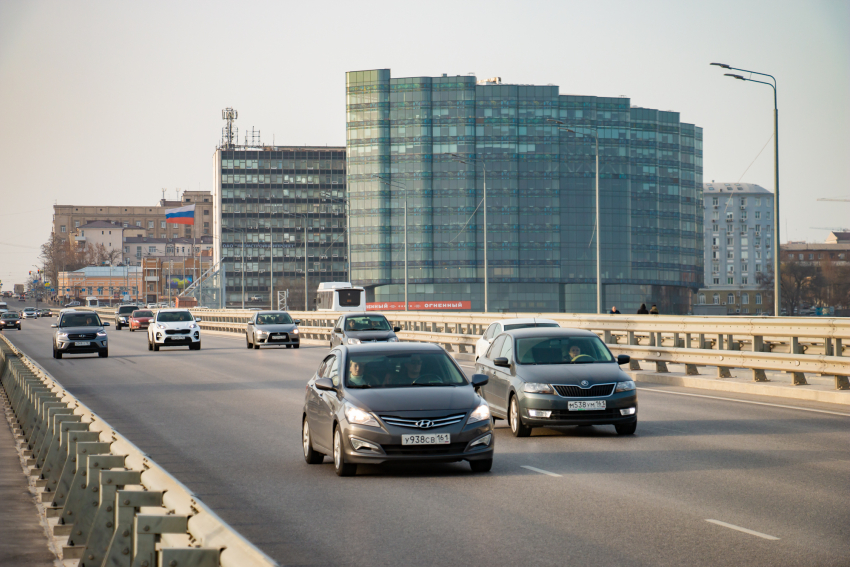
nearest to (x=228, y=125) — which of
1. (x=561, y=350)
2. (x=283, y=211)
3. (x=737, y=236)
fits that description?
(x=283, y=211)

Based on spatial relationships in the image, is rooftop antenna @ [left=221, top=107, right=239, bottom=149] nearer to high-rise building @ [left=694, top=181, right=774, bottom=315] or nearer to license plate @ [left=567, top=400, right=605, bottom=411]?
high-rise building @ [left=694, top=181, right=774, bottom=315]

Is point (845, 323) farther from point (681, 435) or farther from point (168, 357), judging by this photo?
point (168, 357)

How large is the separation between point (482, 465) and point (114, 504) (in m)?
5.19

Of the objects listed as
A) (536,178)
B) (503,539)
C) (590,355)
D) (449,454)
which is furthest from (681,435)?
(536,178)

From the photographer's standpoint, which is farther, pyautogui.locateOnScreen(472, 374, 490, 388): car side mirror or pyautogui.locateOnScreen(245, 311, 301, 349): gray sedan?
pyautogui.locateOnScreen(245, 311, 301, 349): gray sedan

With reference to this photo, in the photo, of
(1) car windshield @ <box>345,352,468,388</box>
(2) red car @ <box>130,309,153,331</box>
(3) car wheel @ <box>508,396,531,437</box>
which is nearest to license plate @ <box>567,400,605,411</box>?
(3) car wheel @ <box>508,396,531,437</box>

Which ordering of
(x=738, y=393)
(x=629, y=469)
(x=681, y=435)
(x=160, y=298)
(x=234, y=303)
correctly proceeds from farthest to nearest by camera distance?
1. (x=160, y=298)
2. (x=234, y=303)
3. (x=738, y=393)
4. (x=681, y=435)
5. (x=629, y=469)

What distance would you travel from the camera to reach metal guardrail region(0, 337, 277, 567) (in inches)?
157

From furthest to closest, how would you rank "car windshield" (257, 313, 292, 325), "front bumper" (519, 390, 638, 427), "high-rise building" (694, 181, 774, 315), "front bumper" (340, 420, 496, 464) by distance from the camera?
1. "high-rise building" (694, 181, 774, 315)
2. "car windshield" (257, 313, 292, 325)
3. "front bumper" (519, 390, 638, 427)
4. "front bumper" (340, 420, 496, 464)

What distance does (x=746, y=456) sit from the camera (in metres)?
11.4

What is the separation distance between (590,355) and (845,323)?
227 inches

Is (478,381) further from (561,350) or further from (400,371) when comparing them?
Answer: (561,350)

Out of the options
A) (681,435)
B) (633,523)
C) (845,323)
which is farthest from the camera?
(845,323)

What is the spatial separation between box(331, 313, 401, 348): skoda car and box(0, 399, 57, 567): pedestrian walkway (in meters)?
20.5
